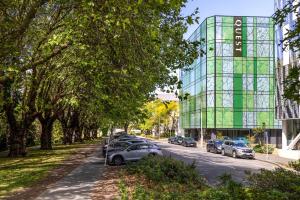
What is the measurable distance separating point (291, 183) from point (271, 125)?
74361mm

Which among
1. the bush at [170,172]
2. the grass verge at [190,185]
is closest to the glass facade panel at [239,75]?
the grass verge at [190,185]

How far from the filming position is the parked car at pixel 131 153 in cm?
2985

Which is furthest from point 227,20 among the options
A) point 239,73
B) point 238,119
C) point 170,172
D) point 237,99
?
point 170,172

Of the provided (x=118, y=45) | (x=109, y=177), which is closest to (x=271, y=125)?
(x=109, y=177)

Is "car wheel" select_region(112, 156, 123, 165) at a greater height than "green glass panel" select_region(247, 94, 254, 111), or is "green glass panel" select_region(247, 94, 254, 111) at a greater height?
"green glass panel" select_region(247, 94, 254, 111)

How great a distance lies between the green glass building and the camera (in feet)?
264

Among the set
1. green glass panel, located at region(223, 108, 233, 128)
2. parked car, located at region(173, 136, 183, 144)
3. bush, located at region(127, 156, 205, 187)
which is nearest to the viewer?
bush, located at region(127, 156, 205, 187)

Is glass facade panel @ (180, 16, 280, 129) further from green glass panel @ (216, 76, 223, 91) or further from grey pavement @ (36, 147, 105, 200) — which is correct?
grey pavement @ (36, 147, 105, 200)

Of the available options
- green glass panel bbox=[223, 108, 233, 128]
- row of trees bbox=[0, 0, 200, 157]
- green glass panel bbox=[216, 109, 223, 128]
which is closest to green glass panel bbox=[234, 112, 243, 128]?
green glass panel bbox=[223, 108, 233, 128]

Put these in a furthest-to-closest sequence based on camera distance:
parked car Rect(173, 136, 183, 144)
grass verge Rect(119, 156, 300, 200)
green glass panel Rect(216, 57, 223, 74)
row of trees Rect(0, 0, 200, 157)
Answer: green glass panel Rect(216, 57, 223, 74) → parked car Rect(173, 136, 183, 144) → row of trees Rect(0, 0, 200, 157) → grass verge Rect(119, 156, 300, 200)

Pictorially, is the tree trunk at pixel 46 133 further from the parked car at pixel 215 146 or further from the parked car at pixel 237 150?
the parked car at pixel 215 146

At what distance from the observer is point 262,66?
81312mm

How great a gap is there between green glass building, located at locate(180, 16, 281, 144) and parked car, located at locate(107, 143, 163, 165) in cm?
5075

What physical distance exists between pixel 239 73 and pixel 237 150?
39282 mm
